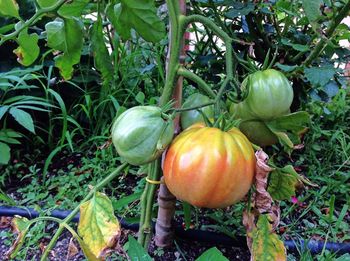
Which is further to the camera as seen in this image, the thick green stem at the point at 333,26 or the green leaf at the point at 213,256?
the thick green stem at the point at 333,26

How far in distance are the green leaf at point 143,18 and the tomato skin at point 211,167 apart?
25 centimetres

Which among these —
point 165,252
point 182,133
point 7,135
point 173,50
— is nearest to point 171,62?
point 173,50

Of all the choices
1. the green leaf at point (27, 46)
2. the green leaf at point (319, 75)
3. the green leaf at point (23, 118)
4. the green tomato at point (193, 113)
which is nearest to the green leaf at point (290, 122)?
the green tomato at point (193, 113)

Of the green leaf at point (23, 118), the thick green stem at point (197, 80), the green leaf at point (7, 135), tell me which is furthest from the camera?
the green leaf at point (7, 135)

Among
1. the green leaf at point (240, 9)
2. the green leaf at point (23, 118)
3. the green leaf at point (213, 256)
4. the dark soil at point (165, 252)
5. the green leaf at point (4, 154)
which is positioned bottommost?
the dark soil at point (165, 252)

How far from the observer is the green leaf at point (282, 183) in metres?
0.73

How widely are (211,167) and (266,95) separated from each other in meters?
0.18

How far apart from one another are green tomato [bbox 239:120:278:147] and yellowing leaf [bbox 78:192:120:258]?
0.27 meters

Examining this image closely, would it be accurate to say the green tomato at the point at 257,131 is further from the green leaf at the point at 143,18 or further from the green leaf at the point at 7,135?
the green leaf at the point at 7,135

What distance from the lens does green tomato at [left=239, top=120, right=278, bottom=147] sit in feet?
2.48

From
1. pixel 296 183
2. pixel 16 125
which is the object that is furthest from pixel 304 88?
pixel 16 125

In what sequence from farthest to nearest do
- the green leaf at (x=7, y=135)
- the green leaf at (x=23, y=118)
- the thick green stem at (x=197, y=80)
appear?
the green leaf at (x=7, y=135) < the green leaf at (x=23, y=118) < the thick green stem at (x=197, y=80)

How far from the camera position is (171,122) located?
2.11ft

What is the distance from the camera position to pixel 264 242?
73cm
